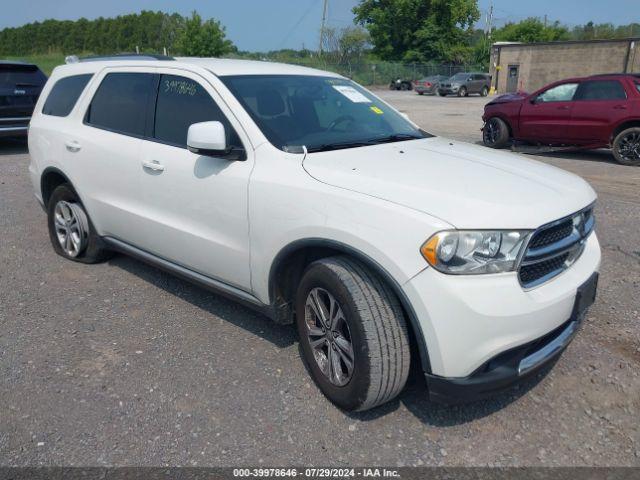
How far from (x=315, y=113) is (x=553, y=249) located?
174 cm

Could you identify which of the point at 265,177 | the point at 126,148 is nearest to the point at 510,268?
the point at 265,177

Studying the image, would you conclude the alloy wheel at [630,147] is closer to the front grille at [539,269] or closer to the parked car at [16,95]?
the front grille at [539,269]

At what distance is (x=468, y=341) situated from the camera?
2357 millimetres

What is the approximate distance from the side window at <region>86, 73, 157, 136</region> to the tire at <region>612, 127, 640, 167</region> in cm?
912

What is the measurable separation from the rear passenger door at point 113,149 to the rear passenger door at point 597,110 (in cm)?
903

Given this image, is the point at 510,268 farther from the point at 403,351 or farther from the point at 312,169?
the point at 312,169

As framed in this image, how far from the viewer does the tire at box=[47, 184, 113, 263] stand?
4711 mm

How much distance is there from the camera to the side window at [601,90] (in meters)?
10.2

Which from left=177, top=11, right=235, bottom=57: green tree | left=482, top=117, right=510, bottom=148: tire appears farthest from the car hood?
left=177, top=11, right=235, bottom=57: green tree

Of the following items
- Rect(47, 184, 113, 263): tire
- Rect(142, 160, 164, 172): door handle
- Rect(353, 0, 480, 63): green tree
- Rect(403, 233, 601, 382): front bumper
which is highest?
Rect(353, 0, 480, 63): green tree

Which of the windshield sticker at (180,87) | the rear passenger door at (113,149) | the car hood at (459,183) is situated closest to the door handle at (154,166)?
the rear passenger door at (113,149)

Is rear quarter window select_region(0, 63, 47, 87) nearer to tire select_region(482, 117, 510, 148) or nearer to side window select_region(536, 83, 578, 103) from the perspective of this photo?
tire select_region(482, 117, 510, 148)

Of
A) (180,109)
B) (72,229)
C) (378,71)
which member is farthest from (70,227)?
(378,71)

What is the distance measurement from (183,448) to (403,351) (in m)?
1.15
